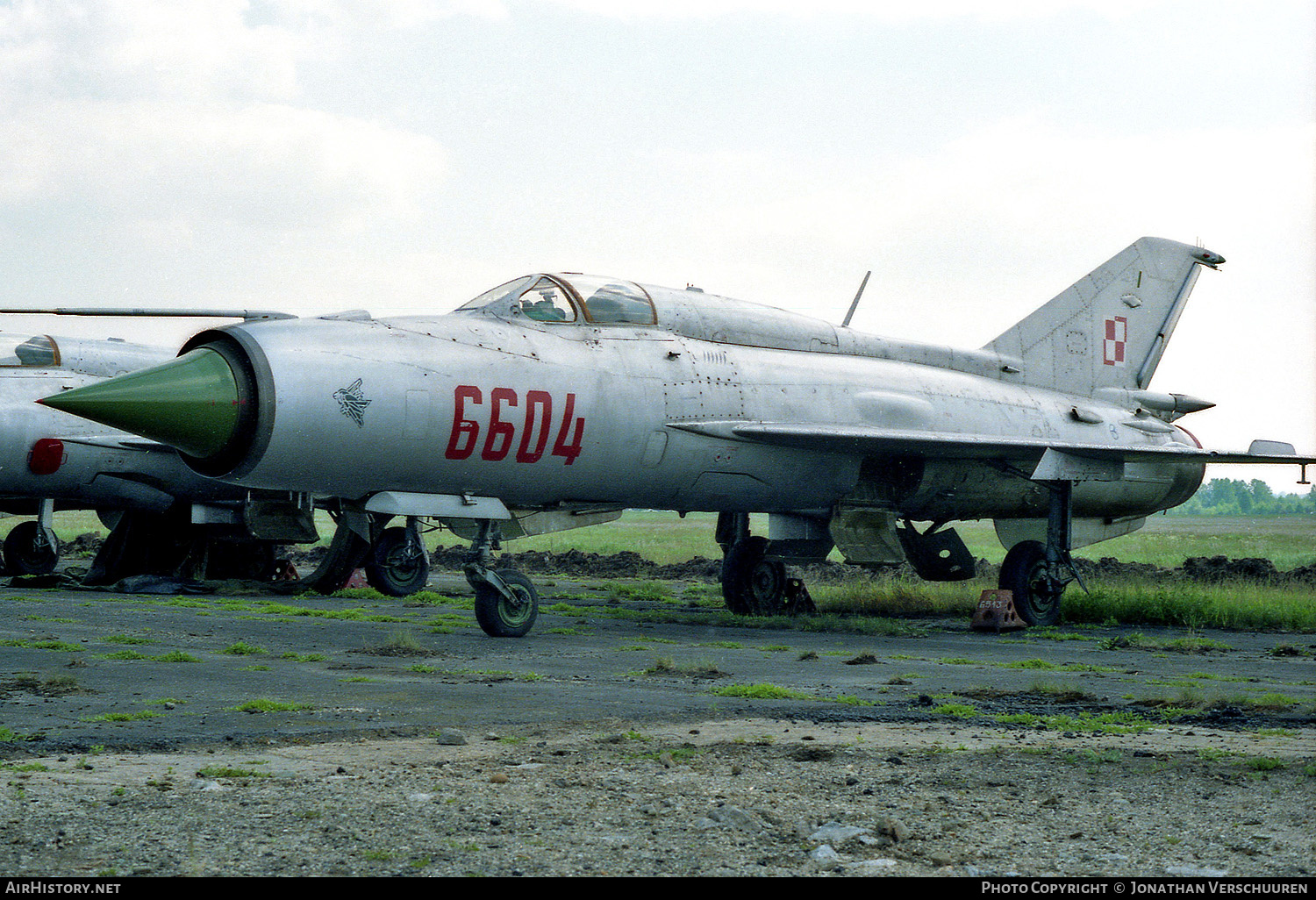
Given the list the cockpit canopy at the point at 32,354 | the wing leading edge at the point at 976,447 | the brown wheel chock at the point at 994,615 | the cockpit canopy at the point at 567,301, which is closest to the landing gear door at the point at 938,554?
the brown wheel chock at the point at 994,615

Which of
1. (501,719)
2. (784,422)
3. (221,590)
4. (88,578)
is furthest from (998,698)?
(88,578)

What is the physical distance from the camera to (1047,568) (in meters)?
16.7

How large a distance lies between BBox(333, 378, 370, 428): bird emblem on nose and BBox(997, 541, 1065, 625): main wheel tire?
9.42 m

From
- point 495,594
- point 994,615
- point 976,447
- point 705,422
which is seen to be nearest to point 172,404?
point 495,594

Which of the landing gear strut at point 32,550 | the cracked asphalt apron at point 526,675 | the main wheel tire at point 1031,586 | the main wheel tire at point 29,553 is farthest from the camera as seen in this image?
the main wheel tire at point 29,553

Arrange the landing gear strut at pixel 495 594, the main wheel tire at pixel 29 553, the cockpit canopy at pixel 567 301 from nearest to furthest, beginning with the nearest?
the landing gear strut at pixel 495 594, the cockpit canopy at pixel 567 301, the main wheel tire at pixel 29 553

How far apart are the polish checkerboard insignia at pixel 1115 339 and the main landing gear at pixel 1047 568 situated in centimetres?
344

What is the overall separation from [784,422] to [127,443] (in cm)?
1018

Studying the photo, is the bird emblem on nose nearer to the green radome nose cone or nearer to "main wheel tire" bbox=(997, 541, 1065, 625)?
the green radome nose cone

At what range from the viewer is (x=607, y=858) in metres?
4.38

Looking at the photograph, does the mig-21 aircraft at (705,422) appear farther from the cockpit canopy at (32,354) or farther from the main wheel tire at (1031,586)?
the cockpit canopy at (32,354)

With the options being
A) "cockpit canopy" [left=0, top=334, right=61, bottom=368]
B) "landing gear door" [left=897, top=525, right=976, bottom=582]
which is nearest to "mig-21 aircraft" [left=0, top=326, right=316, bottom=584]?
"cockpit canopy" [left=0, top=334, right=61, bottom=368]

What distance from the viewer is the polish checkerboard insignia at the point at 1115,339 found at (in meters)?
19.6

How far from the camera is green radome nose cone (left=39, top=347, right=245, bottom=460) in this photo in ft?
34.9
